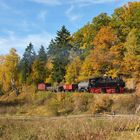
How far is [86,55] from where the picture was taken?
8238 centimetres

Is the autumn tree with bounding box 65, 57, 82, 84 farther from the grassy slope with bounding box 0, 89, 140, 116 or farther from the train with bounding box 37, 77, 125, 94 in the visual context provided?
the train with bounding box 37, 77, 125, 94

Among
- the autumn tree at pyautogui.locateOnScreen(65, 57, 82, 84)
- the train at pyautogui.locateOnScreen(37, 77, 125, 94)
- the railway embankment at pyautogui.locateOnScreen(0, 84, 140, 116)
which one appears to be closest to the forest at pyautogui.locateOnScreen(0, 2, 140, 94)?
the autumn tree at pyautogui.locateOnScreen(65, 57, 82, 84)

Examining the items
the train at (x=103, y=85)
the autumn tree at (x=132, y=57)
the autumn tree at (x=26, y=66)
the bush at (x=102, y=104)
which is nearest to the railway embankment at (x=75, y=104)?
the bush at (x=102, y=104)

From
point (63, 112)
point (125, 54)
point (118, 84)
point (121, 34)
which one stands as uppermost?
point (121, 34)

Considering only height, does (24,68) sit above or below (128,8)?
below

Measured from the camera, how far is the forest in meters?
69.7

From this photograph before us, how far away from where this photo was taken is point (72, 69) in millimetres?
78875

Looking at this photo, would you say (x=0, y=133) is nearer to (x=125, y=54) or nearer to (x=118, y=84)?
(x=118, y=84)

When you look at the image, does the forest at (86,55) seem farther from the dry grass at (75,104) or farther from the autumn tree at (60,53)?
the dry grass at (75,104)

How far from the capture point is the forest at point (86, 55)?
229 ft

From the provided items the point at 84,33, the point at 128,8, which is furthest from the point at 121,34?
the point at 84,33

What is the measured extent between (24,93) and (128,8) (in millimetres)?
27111

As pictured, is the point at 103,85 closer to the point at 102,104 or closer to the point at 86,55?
the point at 102,104

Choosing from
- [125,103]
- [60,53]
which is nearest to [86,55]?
[60,53]
